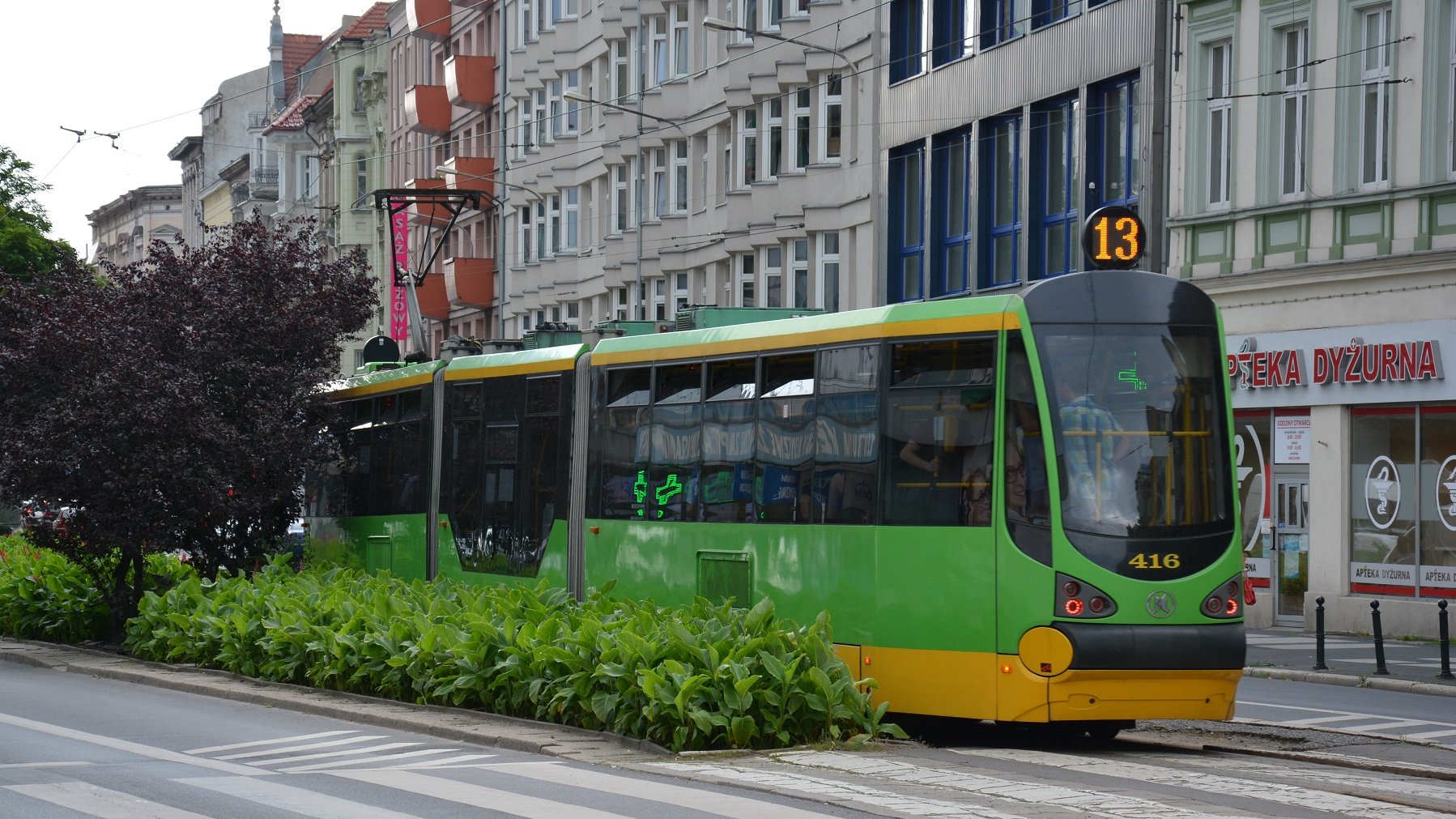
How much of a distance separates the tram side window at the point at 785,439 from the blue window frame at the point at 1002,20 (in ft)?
66.5

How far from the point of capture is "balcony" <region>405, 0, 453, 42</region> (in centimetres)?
7219

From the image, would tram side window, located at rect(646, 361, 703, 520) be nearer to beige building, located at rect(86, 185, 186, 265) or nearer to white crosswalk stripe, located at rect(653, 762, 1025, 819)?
white crosswalk stripe, located at rect(653, 762, 1025, 819)

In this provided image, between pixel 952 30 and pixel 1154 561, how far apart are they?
25.5m

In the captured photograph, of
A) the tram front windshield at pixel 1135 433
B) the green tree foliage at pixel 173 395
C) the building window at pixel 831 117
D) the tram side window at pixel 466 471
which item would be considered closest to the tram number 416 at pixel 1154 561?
the tram front windshield at pixel 1135 433

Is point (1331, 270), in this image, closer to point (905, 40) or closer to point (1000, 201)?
point (1000, 201)

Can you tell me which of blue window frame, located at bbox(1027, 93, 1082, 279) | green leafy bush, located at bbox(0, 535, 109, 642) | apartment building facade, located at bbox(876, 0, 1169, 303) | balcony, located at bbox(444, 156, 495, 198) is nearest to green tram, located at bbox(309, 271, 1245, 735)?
green leafy bush, located at bbox(0, 535, 109, 642)

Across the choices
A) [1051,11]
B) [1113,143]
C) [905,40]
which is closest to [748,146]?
[905,40]

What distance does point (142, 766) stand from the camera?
13.5 m

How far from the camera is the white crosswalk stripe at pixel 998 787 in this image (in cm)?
1101

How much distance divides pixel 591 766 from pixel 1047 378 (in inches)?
156

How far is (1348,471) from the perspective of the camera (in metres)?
28.9

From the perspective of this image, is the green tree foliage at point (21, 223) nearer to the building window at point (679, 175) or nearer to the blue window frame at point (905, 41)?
the building window at point (679, 175)

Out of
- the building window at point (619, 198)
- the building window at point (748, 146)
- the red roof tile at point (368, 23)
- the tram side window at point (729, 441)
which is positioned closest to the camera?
the tram side window at point (729, 441)

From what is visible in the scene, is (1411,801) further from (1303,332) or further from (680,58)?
(680,58)
